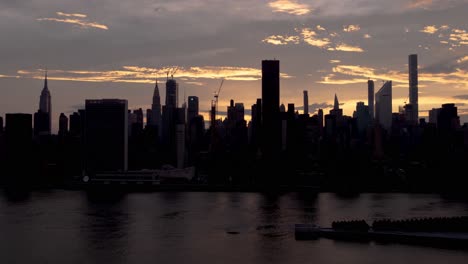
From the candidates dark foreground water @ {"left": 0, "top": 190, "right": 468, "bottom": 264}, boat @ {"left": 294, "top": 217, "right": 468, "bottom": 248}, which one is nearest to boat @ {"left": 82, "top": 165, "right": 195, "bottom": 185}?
dark foreground water @ {"left": 0, "top": 190, "right": 468, "bottom": 264}

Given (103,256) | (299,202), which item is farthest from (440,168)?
(103,256)

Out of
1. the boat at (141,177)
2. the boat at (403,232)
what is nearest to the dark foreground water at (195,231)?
the boat at (403,232)

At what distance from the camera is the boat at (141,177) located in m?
170

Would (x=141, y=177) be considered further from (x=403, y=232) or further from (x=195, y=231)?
(x=403, y=232)

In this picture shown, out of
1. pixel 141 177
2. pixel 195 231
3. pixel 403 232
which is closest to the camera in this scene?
pixel 403 232

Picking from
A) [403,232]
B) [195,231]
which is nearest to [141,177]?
[195,231]

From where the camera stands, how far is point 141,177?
17038cm

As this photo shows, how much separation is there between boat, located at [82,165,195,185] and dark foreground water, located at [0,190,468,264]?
52.3 meters

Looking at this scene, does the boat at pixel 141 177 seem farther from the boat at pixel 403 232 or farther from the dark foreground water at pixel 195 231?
the boat at pixel 403 232

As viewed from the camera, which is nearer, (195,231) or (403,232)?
(403,232)

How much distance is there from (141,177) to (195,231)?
4007 inches

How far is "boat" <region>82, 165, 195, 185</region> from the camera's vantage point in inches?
6673

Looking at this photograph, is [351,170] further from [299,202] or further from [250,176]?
[299,202]

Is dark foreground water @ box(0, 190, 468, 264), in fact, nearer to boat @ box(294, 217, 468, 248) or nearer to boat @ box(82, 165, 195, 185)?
boat @ box(294, 217, 468, 248)
